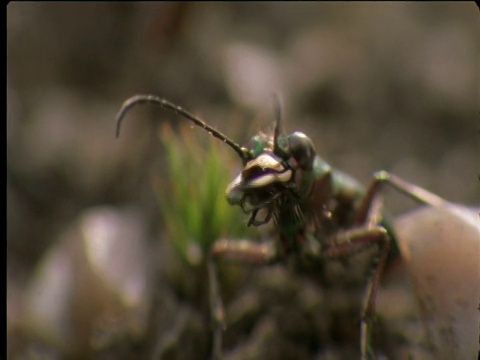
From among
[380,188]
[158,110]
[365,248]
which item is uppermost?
[158,110]

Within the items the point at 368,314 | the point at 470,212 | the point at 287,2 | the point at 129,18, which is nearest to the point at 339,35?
the point at 287,2

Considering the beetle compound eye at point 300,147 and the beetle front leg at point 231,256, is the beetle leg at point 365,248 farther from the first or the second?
the beetle compound eye at point 300,147

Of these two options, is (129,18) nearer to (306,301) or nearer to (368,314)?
(306,301)

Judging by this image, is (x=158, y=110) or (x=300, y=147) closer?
(x=300, y=147)

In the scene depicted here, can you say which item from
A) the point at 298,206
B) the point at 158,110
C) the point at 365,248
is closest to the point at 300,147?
the point at 298,206

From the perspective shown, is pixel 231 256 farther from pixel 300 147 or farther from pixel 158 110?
pixel 158 110
